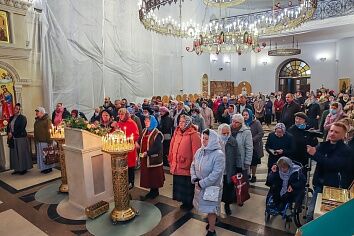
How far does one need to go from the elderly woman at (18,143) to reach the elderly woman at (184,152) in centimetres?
431

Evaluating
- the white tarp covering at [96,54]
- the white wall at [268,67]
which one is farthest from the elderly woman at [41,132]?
the white wall at [268,67]

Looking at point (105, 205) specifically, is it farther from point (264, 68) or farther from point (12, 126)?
point (264, 68)

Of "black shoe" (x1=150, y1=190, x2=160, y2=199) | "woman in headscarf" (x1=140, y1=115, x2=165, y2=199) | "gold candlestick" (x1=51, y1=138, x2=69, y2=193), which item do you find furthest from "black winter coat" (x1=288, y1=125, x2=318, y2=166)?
"gold candlestick" (x1=51, y1=138, x2=69, y2=193)

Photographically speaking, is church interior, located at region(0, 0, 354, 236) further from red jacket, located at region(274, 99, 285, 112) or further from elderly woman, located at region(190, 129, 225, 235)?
red jacket, located at region(274, 99, 285, 112)

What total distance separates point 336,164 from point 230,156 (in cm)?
147

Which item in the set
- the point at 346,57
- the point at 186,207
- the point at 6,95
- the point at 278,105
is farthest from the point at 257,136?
the point at 346,57

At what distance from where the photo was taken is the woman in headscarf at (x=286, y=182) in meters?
3.62

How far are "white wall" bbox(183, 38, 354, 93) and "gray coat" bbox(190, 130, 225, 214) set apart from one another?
A: 38.6 ft

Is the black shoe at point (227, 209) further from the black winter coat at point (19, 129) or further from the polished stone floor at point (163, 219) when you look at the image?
the black winter coat at point (19, 129)

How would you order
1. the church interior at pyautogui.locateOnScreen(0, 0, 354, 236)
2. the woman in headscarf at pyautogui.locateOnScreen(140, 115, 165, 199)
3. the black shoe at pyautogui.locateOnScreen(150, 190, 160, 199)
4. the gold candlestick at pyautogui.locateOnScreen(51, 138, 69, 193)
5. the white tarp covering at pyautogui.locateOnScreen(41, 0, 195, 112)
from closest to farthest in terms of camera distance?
1. the church interior at pyautogui.locateOnScreen(0, 0, 354, 236)
2. the woman in headscarf at pyautogui.locateOnScreen(140, 115, 165, 199)
3. the black shoe at pyautogui.locateOnScreen(150, 190, 160, 199)
4. the gold candlestick at pyautogui.locateOnScreen(51, 138, 69, 193)
5. the white tarp covering at pyautogui.locateOnScreen(41, 0, 195, 112)

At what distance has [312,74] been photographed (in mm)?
16984

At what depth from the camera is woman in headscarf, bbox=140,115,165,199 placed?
4605 mm

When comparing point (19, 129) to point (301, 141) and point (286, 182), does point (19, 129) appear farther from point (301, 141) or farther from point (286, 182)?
point (301, 141)

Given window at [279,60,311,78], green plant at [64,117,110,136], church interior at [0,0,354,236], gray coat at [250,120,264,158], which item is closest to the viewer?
church interior at [0,0,354,236]
